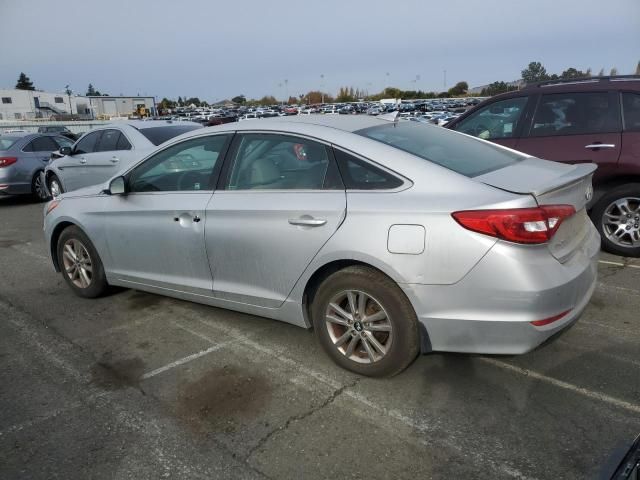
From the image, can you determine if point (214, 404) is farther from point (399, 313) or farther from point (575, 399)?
point (575, 399)

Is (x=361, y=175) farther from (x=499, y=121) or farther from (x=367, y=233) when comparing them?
(x=499, y=121)

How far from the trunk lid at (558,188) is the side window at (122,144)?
653cm

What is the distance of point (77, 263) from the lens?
192 inches

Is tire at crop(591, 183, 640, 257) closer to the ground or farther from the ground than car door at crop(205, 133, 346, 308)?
closer to the ground

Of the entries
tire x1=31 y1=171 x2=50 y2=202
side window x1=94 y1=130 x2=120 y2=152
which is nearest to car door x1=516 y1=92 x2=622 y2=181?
side window x1=94 y1=130 x2=120 y2=152

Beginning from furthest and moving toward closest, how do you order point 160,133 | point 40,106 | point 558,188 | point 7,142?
point 40,106
point 7,142
point 160,133
point 558,188

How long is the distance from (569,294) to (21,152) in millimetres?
11882

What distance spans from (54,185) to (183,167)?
7.57 metres

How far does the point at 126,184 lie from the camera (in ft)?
14.1

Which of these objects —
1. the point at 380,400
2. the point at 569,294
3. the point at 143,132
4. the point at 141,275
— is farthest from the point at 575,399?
the point at 143,132

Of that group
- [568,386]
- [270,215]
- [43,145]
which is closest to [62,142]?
[43,145]

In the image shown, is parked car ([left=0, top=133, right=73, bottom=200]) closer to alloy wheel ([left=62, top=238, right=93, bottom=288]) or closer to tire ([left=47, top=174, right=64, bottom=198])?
tire ([left=47, top=174, right=64, bottom=198])

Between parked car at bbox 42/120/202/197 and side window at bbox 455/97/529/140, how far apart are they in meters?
4.42

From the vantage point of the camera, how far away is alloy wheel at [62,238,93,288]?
15.7ft
